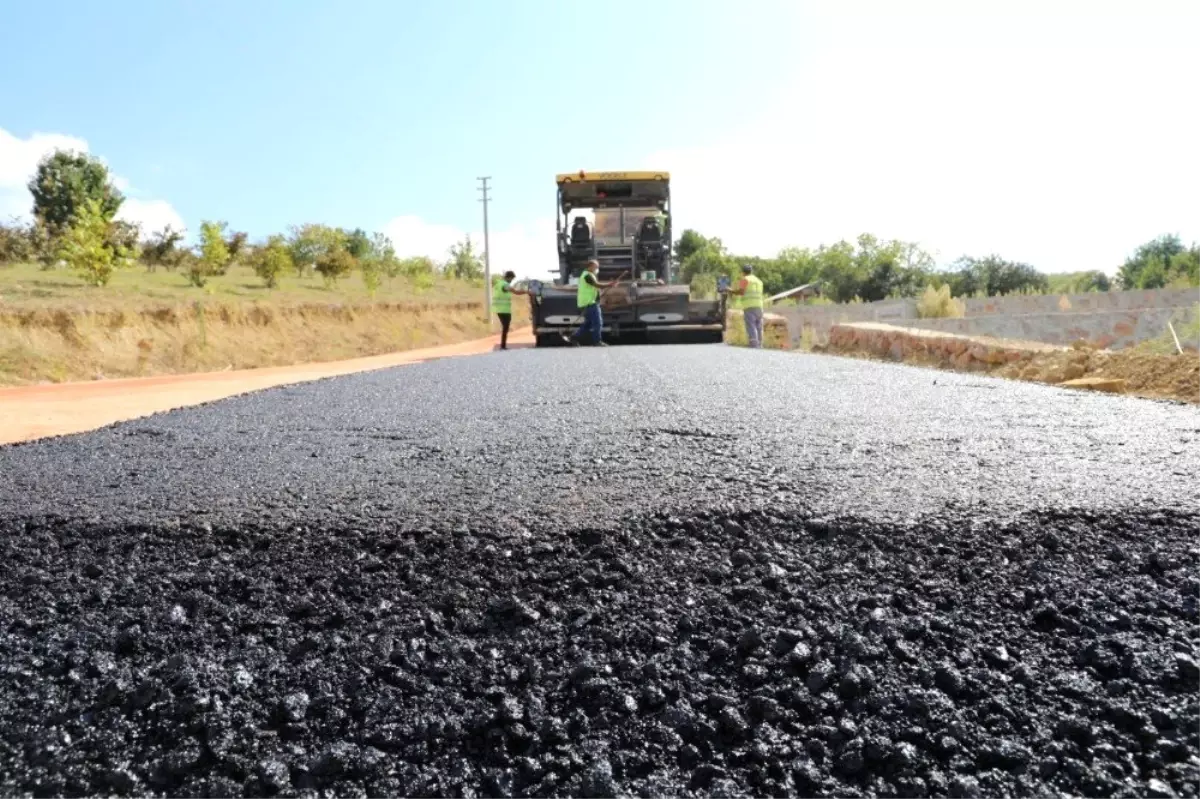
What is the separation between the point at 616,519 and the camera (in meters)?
2.31

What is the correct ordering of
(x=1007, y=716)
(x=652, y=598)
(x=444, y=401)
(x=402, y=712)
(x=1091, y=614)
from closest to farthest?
(x=1007, y=716), (x=402, y=712), (x=1091, y=614), (x=652, y=598), (x=444, y=401)

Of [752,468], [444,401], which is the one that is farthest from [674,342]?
[752,468]

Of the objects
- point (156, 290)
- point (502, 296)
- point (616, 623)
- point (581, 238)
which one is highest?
point (581, 238)

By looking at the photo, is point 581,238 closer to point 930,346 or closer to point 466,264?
point 930,346

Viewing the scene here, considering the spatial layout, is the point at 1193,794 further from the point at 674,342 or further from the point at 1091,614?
the point at 674,342

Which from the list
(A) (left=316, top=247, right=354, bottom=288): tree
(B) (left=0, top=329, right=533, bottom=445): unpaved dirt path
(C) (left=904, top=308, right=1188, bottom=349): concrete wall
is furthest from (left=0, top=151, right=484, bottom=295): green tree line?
(C) (left=904, top=308, right=1188, bottom=349): concrete wall

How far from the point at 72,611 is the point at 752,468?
2.00 meters

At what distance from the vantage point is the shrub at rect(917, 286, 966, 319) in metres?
13.7

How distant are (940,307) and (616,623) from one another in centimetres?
1343

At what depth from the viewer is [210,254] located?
1160 inches

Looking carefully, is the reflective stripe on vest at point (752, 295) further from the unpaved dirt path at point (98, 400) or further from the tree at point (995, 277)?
the tree at point (995, 277)

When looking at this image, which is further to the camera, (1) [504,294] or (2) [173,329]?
(2) [173,329]

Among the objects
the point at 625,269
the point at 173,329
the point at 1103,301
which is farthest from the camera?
the point at 173,329

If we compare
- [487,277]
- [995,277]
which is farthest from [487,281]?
[995,277]
